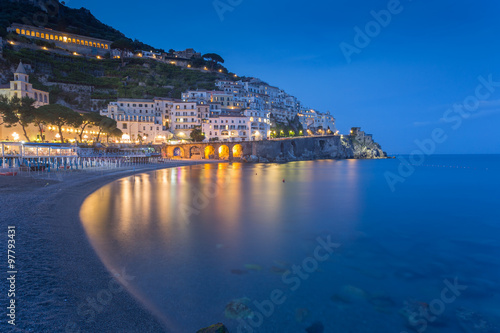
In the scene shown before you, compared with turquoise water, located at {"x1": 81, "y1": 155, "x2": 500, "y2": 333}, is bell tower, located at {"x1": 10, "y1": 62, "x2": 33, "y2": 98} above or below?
above

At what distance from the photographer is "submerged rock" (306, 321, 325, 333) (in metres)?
5.52

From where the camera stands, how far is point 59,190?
17.0m

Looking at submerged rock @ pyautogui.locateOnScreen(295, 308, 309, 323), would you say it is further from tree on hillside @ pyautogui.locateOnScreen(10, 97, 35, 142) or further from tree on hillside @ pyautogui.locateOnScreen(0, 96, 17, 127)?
tree on hillside @ pyautogui.locateOnScreen(0, 96, 17, 127)

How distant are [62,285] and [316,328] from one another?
17.5ft

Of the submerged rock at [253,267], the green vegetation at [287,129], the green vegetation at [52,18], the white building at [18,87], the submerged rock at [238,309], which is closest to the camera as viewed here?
the submerged rock at [238,309]

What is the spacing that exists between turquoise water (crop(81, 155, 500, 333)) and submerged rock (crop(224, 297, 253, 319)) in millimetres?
21

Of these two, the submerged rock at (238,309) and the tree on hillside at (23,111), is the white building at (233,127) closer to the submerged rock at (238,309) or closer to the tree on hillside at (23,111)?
the tree on hillside at (23,111)

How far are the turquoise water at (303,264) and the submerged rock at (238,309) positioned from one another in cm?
2

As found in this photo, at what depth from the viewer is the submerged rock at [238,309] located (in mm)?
5668

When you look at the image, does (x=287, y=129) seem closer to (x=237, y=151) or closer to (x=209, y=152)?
(x=237, y=151)

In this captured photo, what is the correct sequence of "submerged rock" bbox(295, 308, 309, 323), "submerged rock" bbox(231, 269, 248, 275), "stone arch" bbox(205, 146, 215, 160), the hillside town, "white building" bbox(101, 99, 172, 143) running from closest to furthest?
"submerged rock" bbox(295, 308, 309, 323) → "submerged rock" bbox(231, 269, 248, 275) → the hillside town → "white building" bbox(101, 99, 172, 143) → "stone arch" bbox(205, 146, 215, 160)

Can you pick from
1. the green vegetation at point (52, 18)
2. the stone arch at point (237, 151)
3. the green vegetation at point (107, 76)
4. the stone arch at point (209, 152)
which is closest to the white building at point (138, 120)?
the stone arch at point (209, 152)

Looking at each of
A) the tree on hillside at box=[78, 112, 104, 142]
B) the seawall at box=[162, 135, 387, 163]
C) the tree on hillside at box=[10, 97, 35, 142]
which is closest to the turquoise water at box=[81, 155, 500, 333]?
the tree on hillside at box=[10, 97, 35, 142]

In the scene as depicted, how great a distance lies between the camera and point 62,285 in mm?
5809
